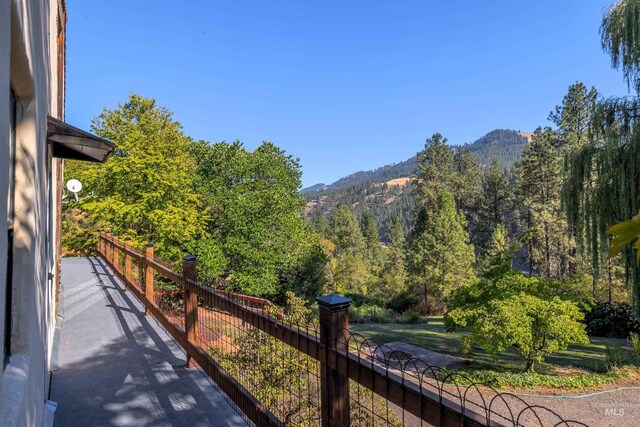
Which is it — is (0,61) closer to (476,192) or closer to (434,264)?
(434,264)

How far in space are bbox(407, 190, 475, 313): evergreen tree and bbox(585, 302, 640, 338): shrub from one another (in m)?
8.05

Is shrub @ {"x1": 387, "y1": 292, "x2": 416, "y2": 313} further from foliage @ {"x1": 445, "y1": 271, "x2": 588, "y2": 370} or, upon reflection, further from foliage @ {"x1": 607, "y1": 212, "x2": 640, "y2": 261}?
foliage @ {"x1": 607, "y1": 212, "x2": 640, "y2": 261}

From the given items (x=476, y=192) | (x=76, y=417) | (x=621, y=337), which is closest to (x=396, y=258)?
(x=476, y=192)

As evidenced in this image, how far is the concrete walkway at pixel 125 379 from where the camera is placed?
9.84 ft

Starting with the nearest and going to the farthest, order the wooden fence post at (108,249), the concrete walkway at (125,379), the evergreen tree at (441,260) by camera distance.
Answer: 1. the concrete walkway at (125,379)
2. the wooden fence post at (108,249)
3. the evergreen tree at (441,260)

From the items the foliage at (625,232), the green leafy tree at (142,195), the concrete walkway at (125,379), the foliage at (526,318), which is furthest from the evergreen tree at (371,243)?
the foliage at (625,232)

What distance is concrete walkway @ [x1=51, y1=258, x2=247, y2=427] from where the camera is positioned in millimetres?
3000

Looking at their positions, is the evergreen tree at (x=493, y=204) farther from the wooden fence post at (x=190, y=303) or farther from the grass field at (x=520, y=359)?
the wooden fence post at (x=190, y=303)

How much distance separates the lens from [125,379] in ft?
12.2

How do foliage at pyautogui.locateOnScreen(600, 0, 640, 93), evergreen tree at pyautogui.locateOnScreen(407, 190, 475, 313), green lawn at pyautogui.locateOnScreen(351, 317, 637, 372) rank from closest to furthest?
1. foliage at pyautogui.locateOnScreen(600, 0, 640, 93)
2. green lawn at pyautogui.locateOnScreen(351, 317, 637, 372)
3. evergreen tree at pyautogui.locateOnScreen(407, 190, 475, 313)

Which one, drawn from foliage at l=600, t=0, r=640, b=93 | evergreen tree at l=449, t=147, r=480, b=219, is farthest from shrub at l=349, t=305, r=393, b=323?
evergreen tree at l=449, t=147, r=480, b=219

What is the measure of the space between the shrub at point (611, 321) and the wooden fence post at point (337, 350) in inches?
791

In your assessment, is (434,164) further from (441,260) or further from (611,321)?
(611,321)

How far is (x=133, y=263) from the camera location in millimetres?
8086
